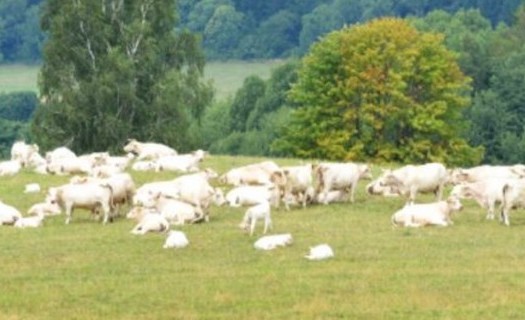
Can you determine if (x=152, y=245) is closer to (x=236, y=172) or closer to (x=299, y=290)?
(x=299, y=290)

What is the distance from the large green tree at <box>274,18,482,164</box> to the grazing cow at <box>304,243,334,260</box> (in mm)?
43356

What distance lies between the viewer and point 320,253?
27.8m

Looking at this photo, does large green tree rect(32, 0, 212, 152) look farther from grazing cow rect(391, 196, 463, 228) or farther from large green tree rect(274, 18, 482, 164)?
grazing cow rect(391, 196, 463, 228)

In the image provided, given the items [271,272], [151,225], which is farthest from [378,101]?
Result: [271,272]

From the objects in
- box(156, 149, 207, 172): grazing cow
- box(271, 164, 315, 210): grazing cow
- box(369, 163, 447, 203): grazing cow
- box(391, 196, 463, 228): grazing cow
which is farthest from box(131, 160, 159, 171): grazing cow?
box(391, 196, 463, 228): grazing cow

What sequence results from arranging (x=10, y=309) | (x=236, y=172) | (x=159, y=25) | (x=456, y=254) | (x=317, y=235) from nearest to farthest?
(x=10, y=309), (x=456, y=254), (x=317, y=235), (x=236, y=172), (x=159, y=25)

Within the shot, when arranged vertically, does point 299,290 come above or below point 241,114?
above

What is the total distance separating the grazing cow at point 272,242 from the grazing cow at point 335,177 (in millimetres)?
7207

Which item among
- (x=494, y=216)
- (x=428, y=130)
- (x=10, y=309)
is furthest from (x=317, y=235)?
(x=428, y=130)

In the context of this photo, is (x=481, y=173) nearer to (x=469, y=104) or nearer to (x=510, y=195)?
(x=510, y=195)

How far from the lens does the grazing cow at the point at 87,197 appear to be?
110 feet

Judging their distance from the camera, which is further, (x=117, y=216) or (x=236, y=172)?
(x=236, y=172)

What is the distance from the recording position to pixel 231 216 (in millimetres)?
34469

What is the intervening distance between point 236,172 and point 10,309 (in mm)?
16930
